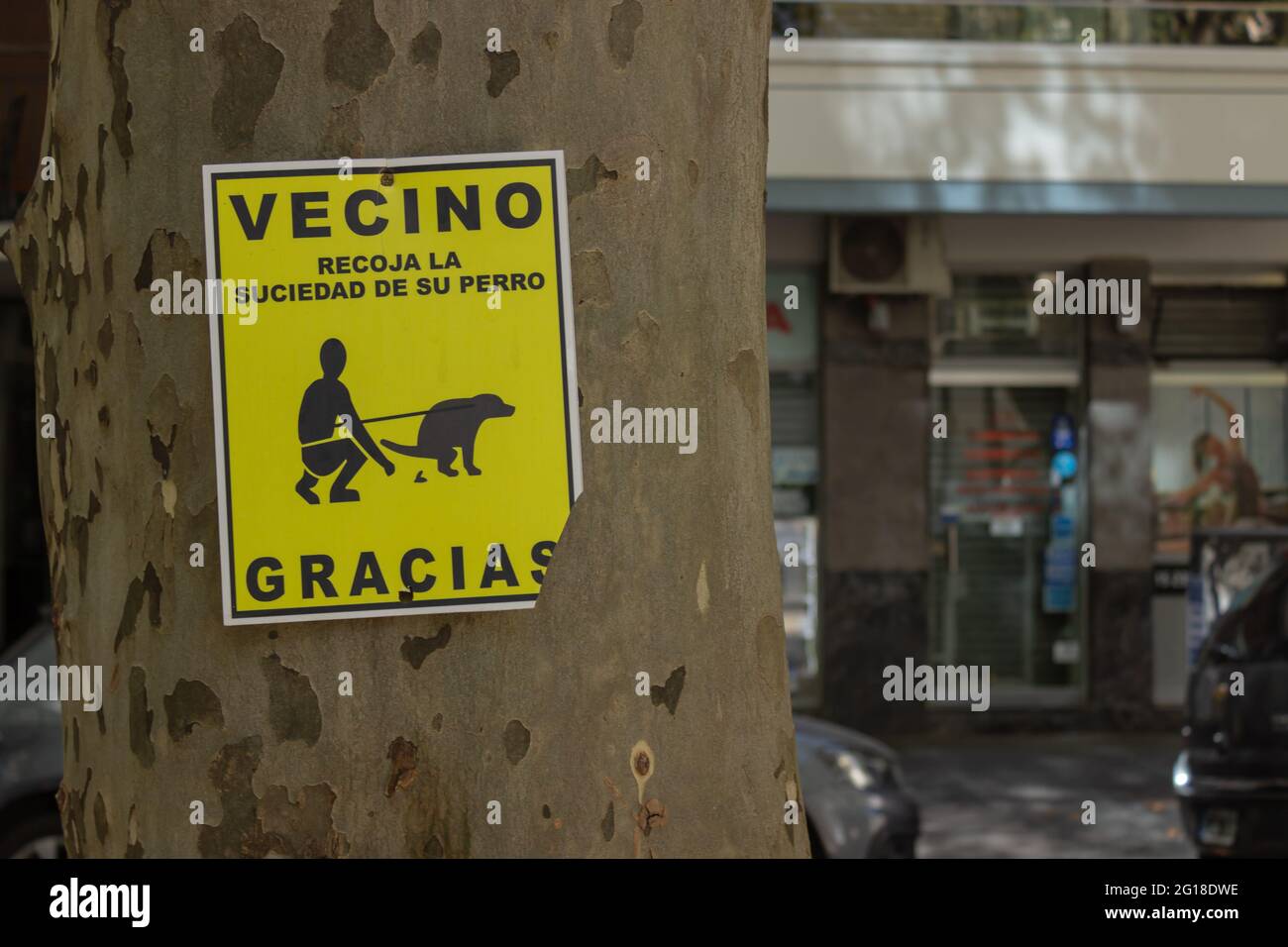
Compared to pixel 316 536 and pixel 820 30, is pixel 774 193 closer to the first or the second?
pixel 820 30

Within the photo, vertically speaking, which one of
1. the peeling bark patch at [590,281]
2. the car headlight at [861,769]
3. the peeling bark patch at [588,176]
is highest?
the peeling bark patch at [588,176]

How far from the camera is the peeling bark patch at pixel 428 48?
145 centimetres

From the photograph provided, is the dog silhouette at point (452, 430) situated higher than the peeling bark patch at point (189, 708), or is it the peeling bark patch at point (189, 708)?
the dog silhouette at point (452, 430)

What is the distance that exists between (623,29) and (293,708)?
2.31ft

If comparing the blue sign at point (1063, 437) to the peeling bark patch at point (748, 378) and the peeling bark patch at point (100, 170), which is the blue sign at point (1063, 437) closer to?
the peeling bark patch at point (748, 378)

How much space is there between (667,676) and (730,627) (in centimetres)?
8

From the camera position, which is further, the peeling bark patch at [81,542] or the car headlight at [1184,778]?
the car headlight at [1184,778]

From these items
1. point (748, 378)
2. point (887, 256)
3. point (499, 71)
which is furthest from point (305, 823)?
point (887, 256)

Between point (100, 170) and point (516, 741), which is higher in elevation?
point (100, 170)

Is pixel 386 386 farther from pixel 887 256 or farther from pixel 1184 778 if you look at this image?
pixel 887 256

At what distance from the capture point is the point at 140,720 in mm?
1504

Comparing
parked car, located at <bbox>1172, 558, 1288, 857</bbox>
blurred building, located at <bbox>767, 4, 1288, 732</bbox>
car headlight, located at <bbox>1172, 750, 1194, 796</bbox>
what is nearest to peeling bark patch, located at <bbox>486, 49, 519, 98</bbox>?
parked car, located at <bbox>1172, 558, 1288, 857</bbox>

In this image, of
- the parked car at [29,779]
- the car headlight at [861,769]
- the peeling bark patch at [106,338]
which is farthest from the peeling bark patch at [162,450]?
the car headlight at [861,769]

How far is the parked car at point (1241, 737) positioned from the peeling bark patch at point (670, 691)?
573 centimetres
